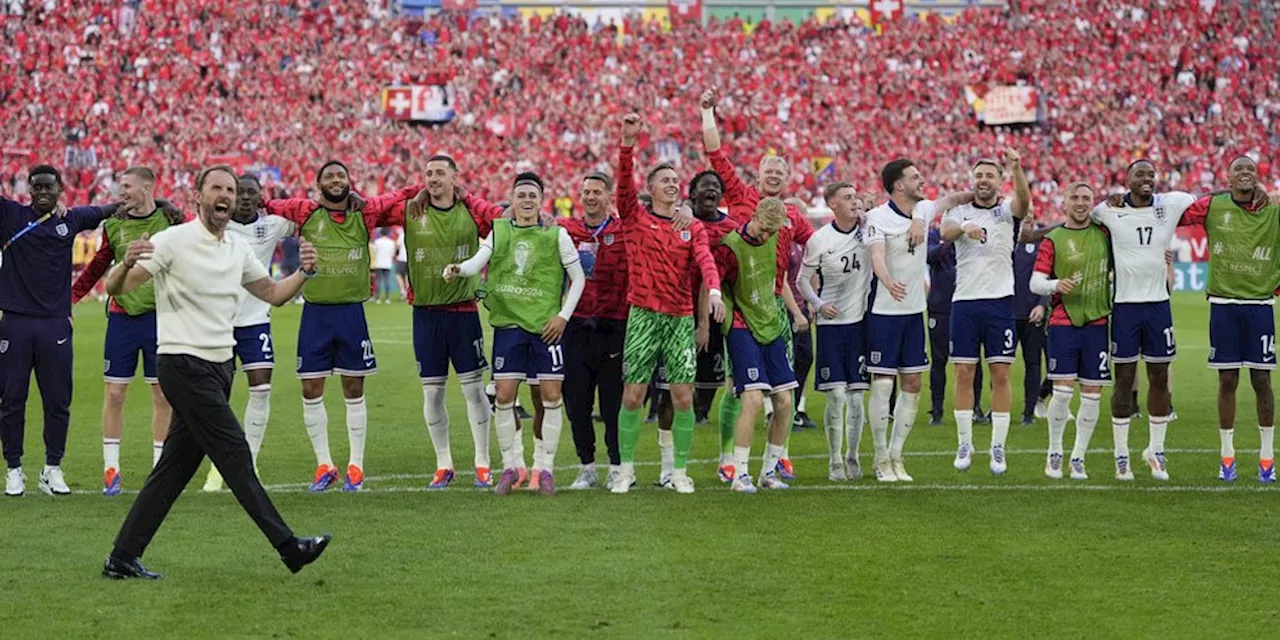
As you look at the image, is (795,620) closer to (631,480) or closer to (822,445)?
(631,480)

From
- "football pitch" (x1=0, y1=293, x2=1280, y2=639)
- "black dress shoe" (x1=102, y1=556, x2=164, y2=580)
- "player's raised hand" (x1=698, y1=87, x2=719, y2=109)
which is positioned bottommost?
"football pitch" (x1=0, y1=293, x2=1280, y2=639)

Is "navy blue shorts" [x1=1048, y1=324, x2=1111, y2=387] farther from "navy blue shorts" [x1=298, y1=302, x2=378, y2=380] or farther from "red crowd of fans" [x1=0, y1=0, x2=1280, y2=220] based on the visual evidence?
"red crowd of fans" [x1=0, y1=0, x2=1280, y2=220]

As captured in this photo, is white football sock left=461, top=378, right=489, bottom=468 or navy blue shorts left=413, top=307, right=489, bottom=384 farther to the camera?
white football sock left=461, top=378, right=489, bottom=468

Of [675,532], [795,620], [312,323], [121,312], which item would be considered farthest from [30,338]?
[795,620]

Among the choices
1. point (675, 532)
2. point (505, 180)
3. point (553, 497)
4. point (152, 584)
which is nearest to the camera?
point (152, 584)

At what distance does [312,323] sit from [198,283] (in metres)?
3.56

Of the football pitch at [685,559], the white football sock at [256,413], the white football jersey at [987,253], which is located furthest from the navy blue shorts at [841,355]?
the white football sock at [256,413]

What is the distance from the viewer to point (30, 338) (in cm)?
1232

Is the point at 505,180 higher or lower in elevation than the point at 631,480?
higher

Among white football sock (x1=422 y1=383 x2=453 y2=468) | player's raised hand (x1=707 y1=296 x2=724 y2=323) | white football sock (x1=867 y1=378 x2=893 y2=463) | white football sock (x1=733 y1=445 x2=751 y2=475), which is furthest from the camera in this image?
white football sock (x1=867 y1=378 x2=893 y2=463)

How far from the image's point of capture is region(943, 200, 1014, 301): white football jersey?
1320 cm

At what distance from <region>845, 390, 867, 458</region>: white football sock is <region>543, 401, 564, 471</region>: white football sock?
7.79 ft

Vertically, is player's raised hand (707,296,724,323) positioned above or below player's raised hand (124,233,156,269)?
below

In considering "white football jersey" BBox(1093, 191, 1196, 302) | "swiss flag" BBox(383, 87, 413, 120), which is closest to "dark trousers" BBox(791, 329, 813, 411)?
"white football jersey" BBox(1093, 191, 1196, 302)
